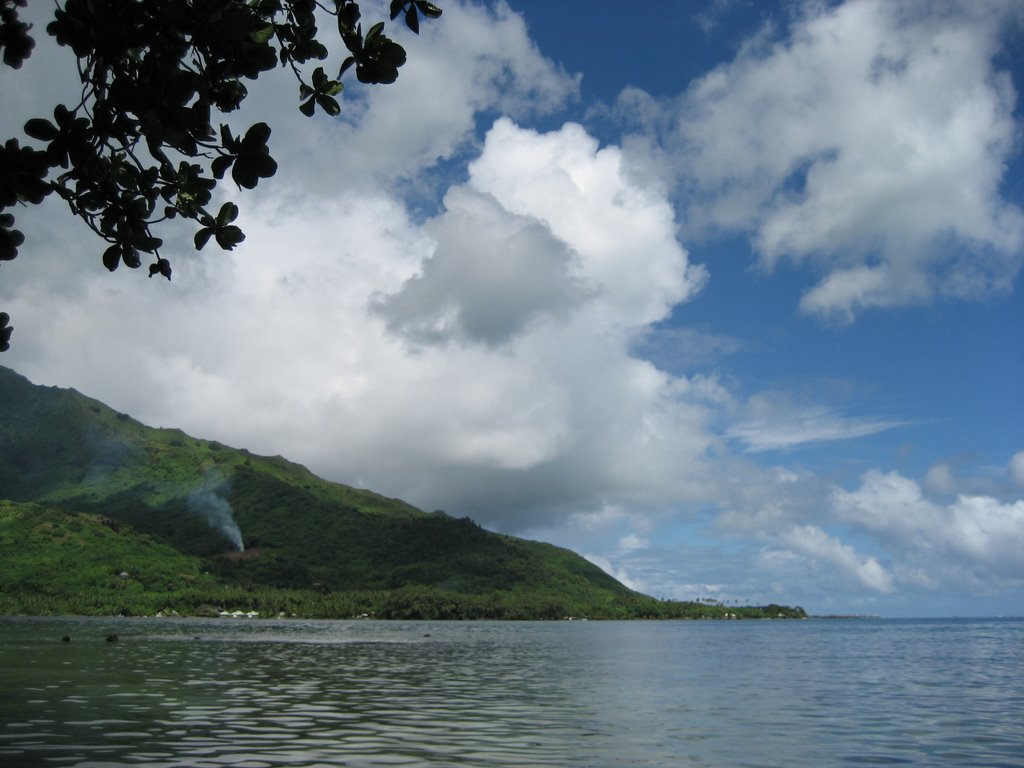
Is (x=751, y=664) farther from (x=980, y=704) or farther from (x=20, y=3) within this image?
(x=20, y=3)

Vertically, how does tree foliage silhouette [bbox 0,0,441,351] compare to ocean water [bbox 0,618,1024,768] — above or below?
above

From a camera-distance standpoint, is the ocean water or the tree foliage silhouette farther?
the ocean water

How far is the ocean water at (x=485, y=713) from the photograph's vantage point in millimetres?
21734

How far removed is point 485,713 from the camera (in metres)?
30.4

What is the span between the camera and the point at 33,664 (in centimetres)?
4769

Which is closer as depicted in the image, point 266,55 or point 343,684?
point 266,55

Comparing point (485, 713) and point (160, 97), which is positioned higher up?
point (160, 97)

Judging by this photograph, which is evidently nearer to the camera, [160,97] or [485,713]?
[160,97]

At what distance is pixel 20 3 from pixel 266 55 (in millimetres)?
2357

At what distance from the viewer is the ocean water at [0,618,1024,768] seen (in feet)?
71.3

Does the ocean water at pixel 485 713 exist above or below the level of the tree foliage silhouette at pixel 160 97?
below

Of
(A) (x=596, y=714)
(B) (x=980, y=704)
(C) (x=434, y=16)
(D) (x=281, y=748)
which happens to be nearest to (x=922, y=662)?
(B) (x=980, y=704)

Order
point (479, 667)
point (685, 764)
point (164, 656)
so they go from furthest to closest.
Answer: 1. point (164, 656)
2. point (479, 667)
3. point (685, 764)

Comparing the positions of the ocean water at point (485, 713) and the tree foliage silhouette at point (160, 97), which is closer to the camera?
the tree foliage silhouette at point (160, 97)
